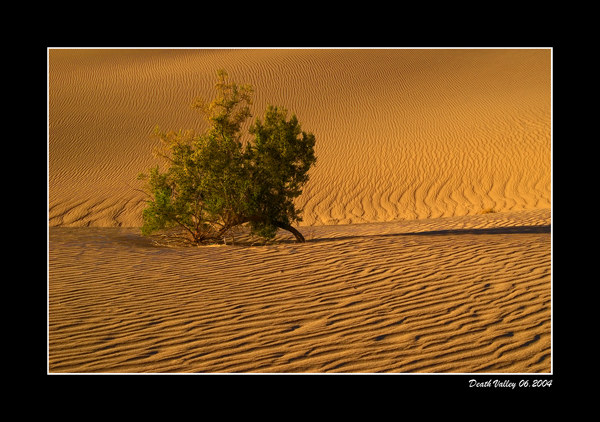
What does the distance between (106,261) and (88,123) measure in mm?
22015

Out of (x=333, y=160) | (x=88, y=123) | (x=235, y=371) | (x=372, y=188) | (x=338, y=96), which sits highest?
(x=338, y=96)

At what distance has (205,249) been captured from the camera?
7820 millimetres

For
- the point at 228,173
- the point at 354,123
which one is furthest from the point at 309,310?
the point at 354,123

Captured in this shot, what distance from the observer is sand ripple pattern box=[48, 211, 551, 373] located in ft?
10.7

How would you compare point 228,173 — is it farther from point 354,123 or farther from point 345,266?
point 354,123

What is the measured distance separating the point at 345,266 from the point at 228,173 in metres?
3.12

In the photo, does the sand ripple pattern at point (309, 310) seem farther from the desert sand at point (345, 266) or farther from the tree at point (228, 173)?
the tree at point (228, 173)

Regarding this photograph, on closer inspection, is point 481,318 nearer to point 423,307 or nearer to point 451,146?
point 423,307

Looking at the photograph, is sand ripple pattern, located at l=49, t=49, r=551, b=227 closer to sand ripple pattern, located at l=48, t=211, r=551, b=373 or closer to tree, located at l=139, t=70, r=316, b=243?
tree, located at l=139, t=70, r=316, b=243

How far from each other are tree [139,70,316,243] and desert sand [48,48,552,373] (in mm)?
601

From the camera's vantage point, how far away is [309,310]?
167 inches

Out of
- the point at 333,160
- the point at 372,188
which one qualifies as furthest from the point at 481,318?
the point at 333,160

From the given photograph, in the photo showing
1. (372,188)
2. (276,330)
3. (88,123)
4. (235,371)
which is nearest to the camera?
(235,371)

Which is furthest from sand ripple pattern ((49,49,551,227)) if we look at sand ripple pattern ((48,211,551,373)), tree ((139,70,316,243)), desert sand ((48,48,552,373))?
sand ripple pattern ((48,211,551,373))
